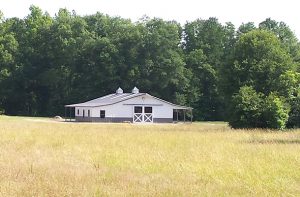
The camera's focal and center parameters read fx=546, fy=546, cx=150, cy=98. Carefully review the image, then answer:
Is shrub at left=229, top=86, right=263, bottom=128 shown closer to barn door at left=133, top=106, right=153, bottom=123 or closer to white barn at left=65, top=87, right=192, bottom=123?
white barn at left=65, top=87, right=192, bottom=123

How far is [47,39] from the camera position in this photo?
85.6 m

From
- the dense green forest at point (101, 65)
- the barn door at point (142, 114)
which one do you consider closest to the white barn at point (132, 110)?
the barn door at point (142, 114)

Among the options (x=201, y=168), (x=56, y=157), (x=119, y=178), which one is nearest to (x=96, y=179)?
(x=119, y=178)

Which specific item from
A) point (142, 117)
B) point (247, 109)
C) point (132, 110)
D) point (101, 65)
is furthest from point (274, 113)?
point (101, 65)

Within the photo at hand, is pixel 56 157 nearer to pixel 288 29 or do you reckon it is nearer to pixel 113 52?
pixel 113 52

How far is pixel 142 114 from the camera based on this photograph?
224ft

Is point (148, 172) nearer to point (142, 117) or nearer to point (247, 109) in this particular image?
point (247, 109)

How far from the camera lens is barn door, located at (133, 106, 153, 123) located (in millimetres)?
68062

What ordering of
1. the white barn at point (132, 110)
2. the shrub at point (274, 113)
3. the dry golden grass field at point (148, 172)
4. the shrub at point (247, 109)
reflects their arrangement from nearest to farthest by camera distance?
the dry golden grass field at point (148, 172)
the shrub at point (274, 113)
the shrub at point (247, 109)
the white barn at point (132, 110)

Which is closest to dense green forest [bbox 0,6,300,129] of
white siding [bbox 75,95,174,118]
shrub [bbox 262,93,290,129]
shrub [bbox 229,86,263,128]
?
white siding [bbox 75,95,174,118]

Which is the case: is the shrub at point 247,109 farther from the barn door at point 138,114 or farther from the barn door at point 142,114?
the barn door at point 138,114

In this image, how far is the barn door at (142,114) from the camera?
6806 cm

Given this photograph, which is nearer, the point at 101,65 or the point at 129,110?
the point at 129,110

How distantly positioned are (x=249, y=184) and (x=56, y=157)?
738 cm
